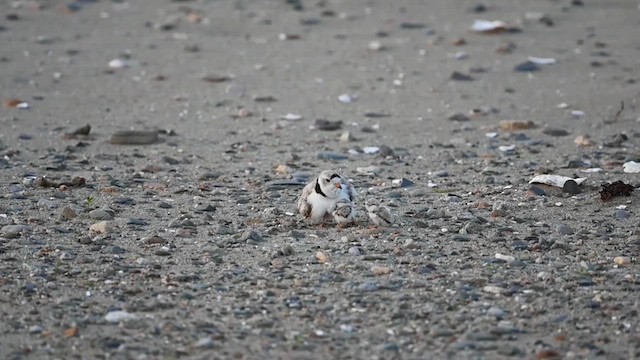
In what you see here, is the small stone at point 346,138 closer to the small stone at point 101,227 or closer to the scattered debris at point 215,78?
the scattered debris at point 215,78

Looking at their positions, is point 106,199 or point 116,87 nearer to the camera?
point 106,199

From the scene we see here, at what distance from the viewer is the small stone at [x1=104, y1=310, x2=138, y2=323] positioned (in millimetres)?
5340

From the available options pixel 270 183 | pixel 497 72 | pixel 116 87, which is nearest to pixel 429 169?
pixel 270 183

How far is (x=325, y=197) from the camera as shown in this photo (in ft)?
22.4

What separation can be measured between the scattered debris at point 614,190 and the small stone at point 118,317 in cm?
335

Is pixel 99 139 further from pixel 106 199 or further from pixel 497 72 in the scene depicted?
pixel 497 72

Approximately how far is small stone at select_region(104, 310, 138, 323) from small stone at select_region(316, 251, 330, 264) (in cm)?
122

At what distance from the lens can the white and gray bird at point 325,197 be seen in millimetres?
6797

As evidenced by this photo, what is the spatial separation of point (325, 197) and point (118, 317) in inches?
71.7

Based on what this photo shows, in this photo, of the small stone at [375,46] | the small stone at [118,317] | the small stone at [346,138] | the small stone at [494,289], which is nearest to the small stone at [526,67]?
the small stone at [375,46]

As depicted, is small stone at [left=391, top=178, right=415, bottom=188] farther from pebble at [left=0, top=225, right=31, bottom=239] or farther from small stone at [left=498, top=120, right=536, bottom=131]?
pebble at [left=0, top=225, right=31, bottom=239]

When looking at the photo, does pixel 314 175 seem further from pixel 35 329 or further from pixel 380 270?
→ pixel 35 329

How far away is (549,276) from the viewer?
235 inches

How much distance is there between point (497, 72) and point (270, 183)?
4027 millimetres
